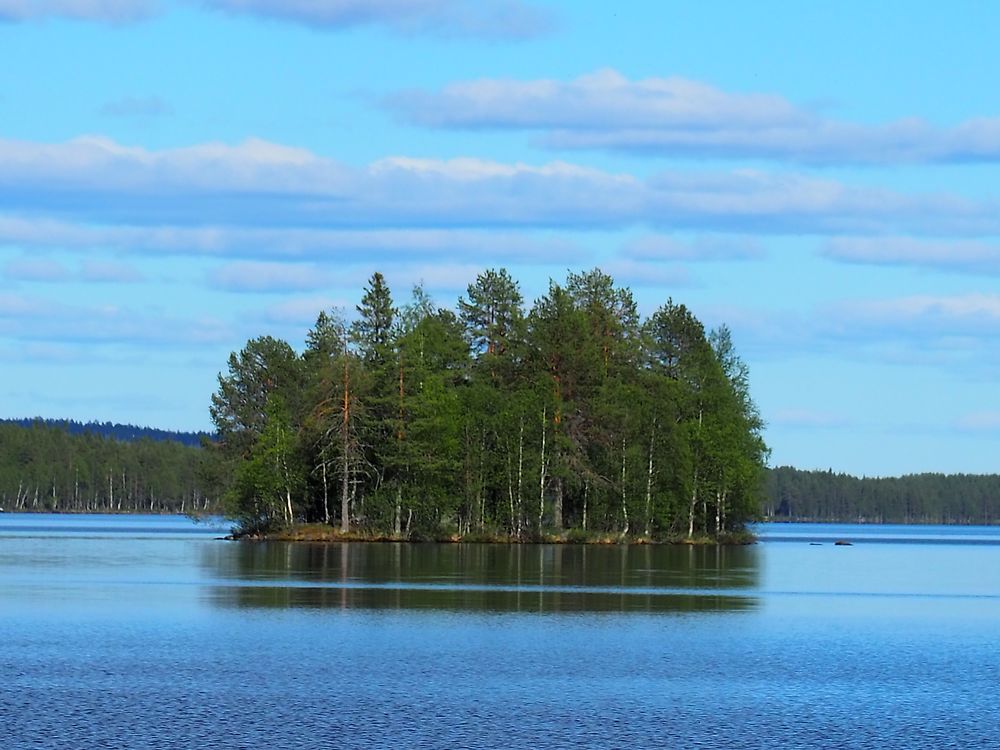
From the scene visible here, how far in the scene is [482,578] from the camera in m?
72.9

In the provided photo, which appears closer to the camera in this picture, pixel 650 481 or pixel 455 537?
pixel 650 481

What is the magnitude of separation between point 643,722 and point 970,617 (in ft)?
97.3

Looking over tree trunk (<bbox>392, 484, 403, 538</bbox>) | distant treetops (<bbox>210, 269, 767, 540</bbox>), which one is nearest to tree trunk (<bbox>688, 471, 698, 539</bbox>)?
distant treetops (<bbox>210, 269, 767, 540</bbox>)

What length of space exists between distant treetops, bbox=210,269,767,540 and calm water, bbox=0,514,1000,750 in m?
29.9

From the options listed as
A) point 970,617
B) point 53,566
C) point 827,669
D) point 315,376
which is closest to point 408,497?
point 315,376

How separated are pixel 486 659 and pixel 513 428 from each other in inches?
2614

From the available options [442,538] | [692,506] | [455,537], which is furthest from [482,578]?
[692,506]

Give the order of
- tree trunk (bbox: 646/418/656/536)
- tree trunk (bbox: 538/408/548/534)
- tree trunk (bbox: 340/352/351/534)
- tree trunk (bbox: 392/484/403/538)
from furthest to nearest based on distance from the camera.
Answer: tree trunk (bbox: 646/418/656/536)
tree trunk (bbox: 392/484/403/538)
tree trunk (bbox: 538/408/548/534)
tree trunk (bbox: 340/352/351/534)

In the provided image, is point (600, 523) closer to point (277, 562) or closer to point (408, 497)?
point (408, 497)

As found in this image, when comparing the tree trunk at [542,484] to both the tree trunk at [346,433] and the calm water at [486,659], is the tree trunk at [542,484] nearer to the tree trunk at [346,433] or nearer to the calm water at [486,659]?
the tree trunk at [346,433]

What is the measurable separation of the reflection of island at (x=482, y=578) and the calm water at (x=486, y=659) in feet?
1.03

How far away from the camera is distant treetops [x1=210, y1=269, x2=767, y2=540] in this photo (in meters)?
109

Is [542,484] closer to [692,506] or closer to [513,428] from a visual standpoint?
[513,428]

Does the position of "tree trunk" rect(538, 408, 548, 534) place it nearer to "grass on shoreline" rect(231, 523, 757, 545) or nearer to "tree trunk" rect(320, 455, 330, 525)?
"grass on shoreline" rect(231, 523, 757, 545)
